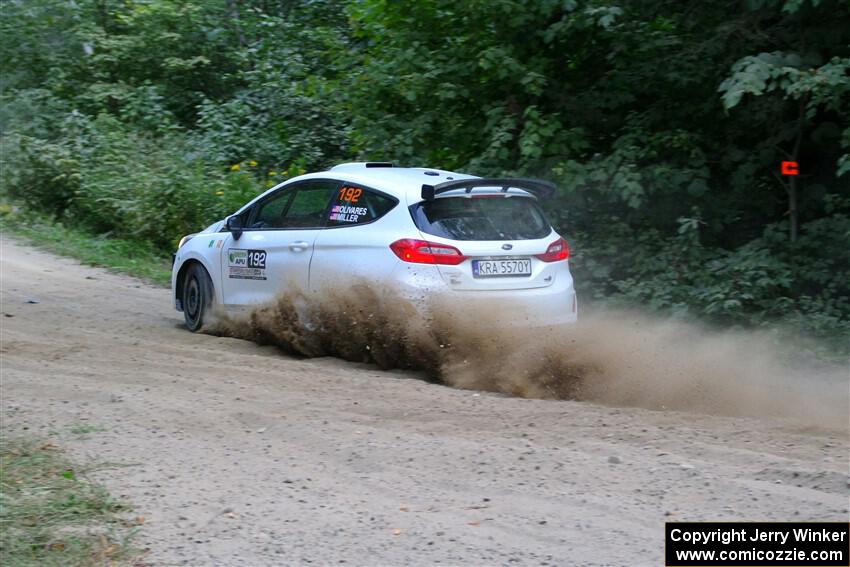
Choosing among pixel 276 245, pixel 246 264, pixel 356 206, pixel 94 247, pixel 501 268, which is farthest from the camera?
pixel 94 247

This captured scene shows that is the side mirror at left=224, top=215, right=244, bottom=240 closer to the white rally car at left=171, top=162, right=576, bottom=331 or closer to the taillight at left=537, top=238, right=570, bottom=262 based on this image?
the white rally car at left=171, top=162, right=576, bottom=331

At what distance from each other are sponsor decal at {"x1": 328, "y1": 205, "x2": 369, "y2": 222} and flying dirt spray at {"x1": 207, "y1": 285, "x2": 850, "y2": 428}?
67 cm

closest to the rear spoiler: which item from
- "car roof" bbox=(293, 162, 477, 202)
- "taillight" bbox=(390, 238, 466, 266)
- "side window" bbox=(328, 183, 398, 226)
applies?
"car roof" bbox=(293, 162, 477, 202)

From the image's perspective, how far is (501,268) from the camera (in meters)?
8.04

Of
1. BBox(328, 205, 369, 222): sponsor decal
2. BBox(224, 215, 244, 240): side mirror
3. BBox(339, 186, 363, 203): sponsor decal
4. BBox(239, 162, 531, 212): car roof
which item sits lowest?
BBox(224, 215, 244, 240): side mirror

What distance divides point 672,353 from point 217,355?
3831 millimetres

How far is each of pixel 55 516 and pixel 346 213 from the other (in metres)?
4.25

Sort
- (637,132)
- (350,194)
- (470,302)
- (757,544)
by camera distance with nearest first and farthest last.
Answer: (757,544), (470,302), (350,194), (637,132)

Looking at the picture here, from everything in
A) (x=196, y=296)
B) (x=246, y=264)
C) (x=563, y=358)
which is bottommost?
(x=563, y=358)

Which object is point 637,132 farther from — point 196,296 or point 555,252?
point 196,296

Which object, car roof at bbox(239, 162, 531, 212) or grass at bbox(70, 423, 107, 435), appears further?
car roof at bbox(239, 162, 531, 212)

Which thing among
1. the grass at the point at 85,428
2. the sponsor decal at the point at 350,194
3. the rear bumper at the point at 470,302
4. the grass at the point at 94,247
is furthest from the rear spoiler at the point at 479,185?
the grass at the point at 94,247

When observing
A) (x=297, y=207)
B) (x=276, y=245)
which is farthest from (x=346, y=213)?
(x=276, y=245)

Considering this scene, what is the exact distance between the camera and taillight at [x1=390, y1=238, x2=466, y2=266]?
25.8ft
